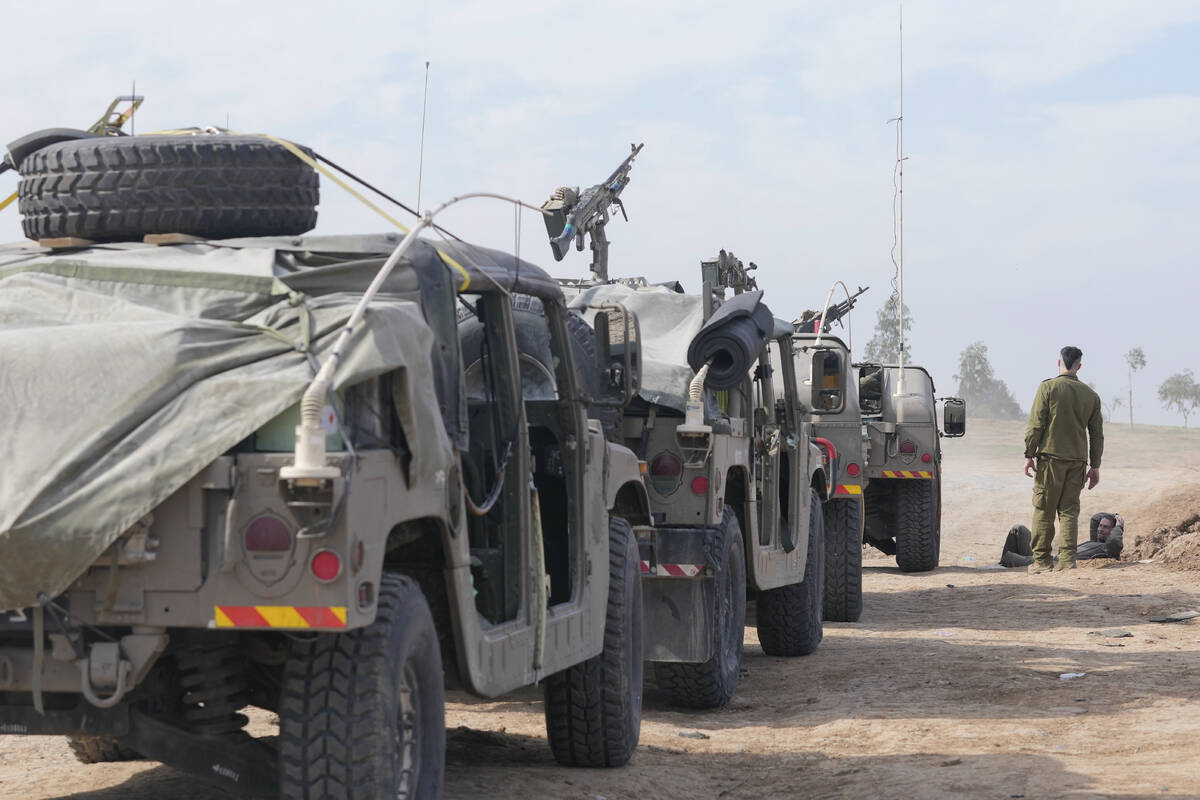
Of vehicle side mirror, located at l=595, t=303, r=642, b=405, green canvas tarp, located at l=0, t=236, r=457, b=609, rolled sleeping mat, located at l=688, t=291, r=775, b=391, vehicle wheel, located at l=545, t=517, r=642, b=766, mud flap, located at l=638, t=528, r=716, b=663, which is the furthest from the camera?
rolled sleeping mat, located at l=688, t=291, r=775, b=391

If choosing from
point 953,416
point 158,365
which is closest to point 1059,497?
point 953,416

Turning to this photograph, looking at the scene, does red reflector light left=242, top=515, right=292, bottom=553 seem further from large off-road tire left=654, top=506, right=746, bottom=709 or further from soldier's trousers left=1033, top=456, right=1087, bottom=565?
soldier's trousers left=1033, top=456, right=1087, bottom=565

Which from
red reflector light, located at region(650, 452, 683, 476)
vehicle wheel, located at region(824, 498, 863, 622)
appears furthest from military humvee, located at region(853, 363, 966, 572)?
red reflector light, located at region(650, 452, 683, 476)

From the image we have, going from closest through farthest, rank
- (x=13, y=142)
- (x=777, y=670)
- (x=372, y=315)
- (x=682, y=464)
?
(x=372, y=315)
(x=13, y=142)
(x=682, y=464)
(x=777, y=670)

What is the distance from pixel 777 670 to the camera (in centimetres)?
1078

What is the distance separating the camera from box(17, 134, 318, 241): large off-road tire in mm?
5598

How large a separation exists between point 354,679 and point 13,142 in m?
2.75

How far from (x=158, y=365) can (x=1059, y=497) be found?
43.2 ft

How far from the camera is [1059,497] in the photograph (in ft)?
54.1

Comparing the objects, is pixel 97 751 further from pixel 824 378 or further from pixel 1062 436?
pixel 1062 436

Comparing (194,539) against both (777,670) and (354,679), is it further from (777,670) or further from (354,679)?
(777,670)

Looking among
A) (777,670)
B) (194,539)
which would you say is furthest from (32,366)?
(777,670)

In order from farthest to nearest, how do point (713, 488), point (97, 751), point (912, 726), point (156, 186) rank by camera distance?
point (713, 488) → point (912, 726) → point (97, 751) → point (156, 186)

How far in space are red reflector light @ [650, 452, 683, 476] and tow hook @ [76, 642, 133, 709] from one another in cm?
477
